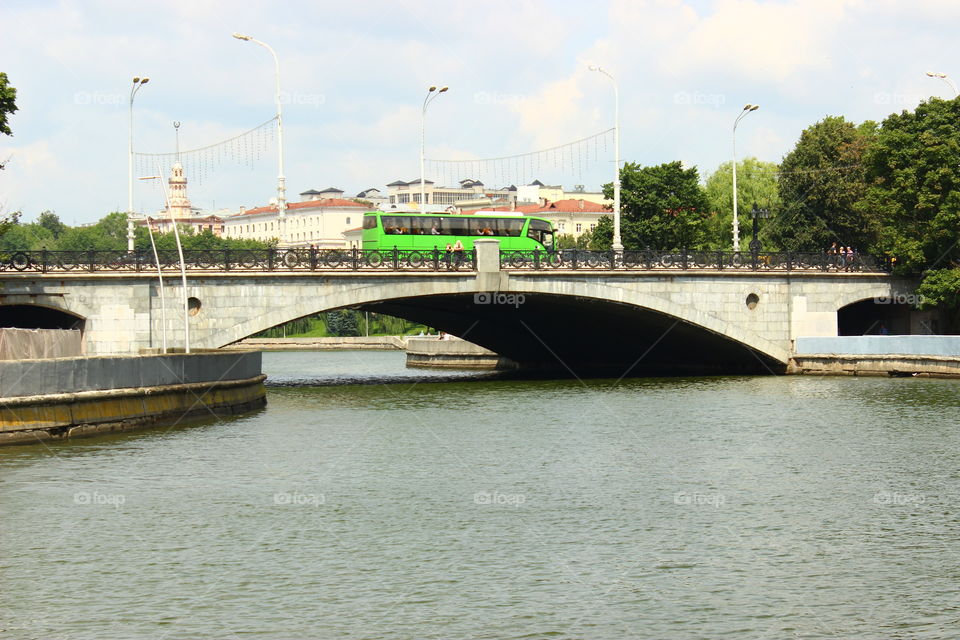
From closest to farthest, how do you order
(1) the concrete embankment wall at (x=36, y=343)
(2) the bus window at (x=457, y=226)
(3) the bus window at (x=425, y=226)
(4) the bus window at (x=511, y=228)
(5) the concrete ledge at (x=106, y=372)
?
1. (5) the concrete ledge at (x=106, y=372)
2. (1) the concrete embankment wall at (x=36, y=343)
3. (3) the bus window at (x=425, y=226)
4. (2) the bus window at (x=457, y=226)
5. (4) the bus window at (x=511, y=228)

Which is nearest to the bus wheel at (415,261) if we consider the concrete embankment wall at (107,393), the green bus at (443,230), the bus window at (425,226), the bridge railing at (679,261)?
the bridge railing at (679,261)

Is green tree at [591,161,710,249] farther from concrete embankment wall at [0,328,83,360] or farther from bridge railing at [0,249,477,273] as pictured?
concrete embankment wall at [0,328,83,360]

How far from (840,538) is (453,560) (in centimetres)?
733

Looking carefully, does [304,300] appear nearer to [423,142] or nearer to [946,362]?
[423,142]

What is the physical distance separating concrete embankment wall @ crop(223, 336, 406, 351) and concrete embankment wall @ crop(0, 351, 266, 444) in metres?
83.2

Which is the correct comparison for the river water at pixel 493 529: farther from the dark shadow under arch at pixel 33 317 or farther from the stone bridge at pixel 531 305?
the dark shadow under arch at pixel 33 317

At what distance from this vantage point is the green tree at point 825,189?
84.2 m

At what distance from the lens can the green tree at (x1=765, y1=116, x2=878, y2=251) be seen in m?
84.2

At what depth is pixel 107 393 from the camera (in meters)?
36.9

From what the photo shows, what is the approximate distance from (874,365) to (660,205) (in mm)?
33342

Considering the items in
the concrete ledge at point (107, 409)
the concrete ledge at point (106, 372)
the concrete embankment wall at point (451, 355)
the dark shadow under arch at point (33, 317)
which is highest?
the dark shadow under arch at point (33, 317)

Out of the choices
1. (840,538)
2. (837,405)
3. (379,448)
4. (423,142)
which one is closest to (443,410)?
(379,448)

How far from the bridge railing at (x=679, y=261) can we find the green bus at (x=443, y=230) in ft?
13.0

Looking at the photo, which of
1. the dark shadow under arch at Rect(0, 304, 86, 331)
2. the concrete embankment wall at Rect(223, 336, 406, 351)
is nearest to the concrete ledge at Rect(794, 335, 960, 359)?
the dark shadow under arch at Rect(0, 304, 86, 331)
